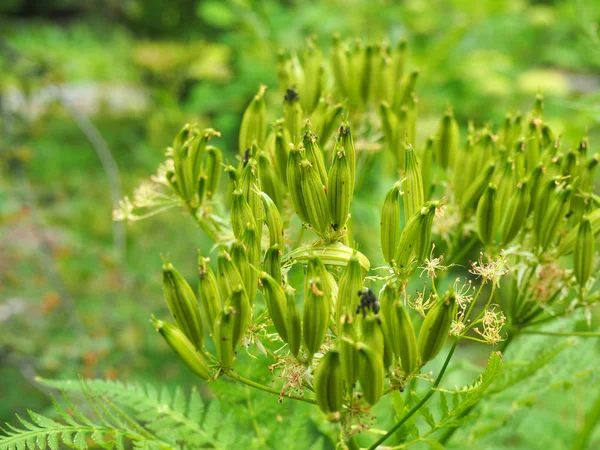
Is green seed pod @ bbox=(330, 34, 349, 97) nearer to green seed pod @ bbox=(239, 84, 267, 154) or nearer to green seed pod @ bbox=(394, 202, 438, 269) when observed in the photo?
green seed pod @ bbox=(239, 84, 267, 154)

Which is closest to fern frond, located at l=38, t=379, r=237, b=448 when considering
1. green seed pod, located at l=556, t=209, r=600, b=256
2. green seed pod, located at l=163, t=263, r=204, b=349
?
green seed pod, located at l=163, t=263, r=204, b=349

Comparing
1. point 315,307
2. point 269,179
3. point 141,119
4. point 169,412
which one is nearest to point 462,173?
point 269,179

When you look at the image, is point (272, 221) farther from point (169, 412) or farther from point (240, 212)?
point (169, 412)

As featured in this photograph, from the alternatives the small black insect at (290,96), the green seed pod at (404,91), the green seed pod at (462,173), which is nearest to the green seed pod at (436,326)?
the green seed pod at (462,173)

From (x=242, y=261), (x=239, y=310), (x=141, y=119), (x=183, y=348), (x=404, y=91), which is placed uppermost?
(x=404, y=91)

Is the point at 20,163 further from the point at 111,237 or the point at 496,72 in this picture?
the point at 496,72
